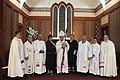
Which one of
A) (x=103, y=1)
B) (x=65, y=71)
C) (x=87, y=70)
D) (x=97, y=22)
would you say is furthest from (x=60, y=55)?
(x=97, y=22)

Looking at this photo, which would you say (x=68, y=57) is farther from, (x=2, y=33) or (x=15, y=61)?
(x=2, y=33)

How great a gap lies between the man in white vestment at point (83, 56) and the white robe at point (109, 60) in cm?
66

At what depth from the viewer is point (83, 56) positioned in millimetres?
8656

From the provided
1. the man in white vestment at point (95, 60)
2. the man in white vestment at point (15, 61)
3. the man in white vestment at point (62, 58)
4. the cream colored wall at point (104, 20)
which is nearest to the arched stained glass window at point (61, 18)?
the cream colored wall at point (104, 20)

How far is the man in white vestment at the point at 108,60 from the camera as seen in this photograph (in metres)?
7.87

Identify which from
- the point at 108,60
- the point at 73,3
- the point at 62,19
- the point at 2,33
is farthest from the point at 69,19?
the point at 2,33

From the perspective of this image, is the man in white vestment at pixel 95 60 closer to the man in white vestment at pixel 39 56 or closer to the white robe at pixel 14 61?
the man in white vestment at pixel 39 56

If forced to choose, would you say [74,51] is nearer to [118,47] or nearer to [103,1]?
[118,47]

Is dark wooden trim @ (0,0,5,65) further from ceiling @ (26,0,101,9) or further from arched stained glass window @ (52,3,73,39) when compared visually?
ceiling @ (26,0,101,9)

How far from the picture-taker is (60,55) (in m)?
8.78

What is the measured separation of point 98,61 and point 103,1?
4.52 meters

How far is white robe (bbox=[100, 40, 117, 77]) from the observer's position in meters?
7.87

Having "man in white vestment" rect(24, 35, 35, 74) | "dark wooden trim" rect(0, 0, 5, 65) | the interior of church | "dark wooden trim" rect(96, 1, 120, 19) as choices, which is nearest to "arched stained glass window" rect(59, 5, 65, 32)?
the interior of church

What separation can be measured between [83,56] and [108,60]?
112 centimetres
